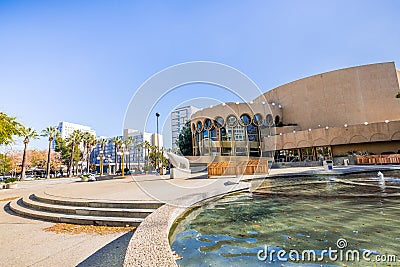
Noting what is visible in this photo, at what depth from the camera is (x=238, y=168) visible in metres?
15.5

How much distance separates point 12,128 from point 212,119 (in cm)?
3203

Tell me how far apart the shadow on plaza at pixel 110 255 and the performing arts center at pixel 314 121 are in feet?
99.7

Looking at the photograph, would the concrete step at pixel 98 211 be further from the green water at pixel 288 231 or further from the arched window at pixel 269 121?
the arched window at pixel 269 121

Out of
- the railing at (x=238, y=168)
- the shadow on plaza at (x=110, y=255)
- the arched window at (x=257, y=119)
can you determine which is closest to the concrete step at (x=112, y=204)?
the shadow on plaza at (x=110, y=255)

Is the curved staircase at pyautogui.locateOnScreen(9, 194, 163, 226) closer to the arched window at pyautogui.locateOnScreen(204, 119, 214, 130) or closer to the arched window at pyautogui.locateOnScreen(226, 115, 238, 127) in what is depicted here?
the arched window at pyautogui.locateOnScreen(226, 115, 238, 127)

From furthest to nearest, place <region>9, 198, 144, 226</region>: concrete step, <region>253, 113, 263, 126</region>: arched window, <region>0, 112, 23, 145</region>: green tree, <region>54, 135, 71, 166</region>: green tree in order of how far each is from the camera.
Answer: <region>54, 135, 71, 166</region>: green tree
<region>253, 113, 263, 126</region>: arched window
<region>0, 112, 23, 145</region>: green tree
<region>9, 198, 144, 226</region>: concrete step

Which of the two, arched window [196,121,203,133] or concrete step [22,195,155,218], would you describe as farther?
arched window [196,121,203,133]

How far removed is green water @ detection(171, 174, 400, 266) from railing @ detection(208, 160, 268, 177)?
30.0 ft

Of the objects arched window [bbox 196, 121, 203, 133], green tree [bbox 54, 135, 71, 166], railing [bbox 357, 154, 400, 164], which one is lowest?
railing [bbox 357, 154, 400, 164]

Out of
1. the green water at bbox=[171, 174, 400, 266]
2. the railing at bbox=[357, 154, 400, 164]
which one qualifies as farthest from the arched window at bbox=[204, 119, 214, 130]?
the green water at bbox=[171, 174, 400, 266]

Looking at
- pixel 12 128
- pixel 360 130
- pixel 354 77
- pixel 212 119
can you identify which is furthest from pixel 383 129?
pixel 12 128

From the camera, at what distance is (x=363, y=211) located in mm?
4809

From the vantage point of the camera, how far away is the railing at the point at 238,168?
1510cm

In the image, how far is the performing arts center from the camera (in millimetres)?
30984
